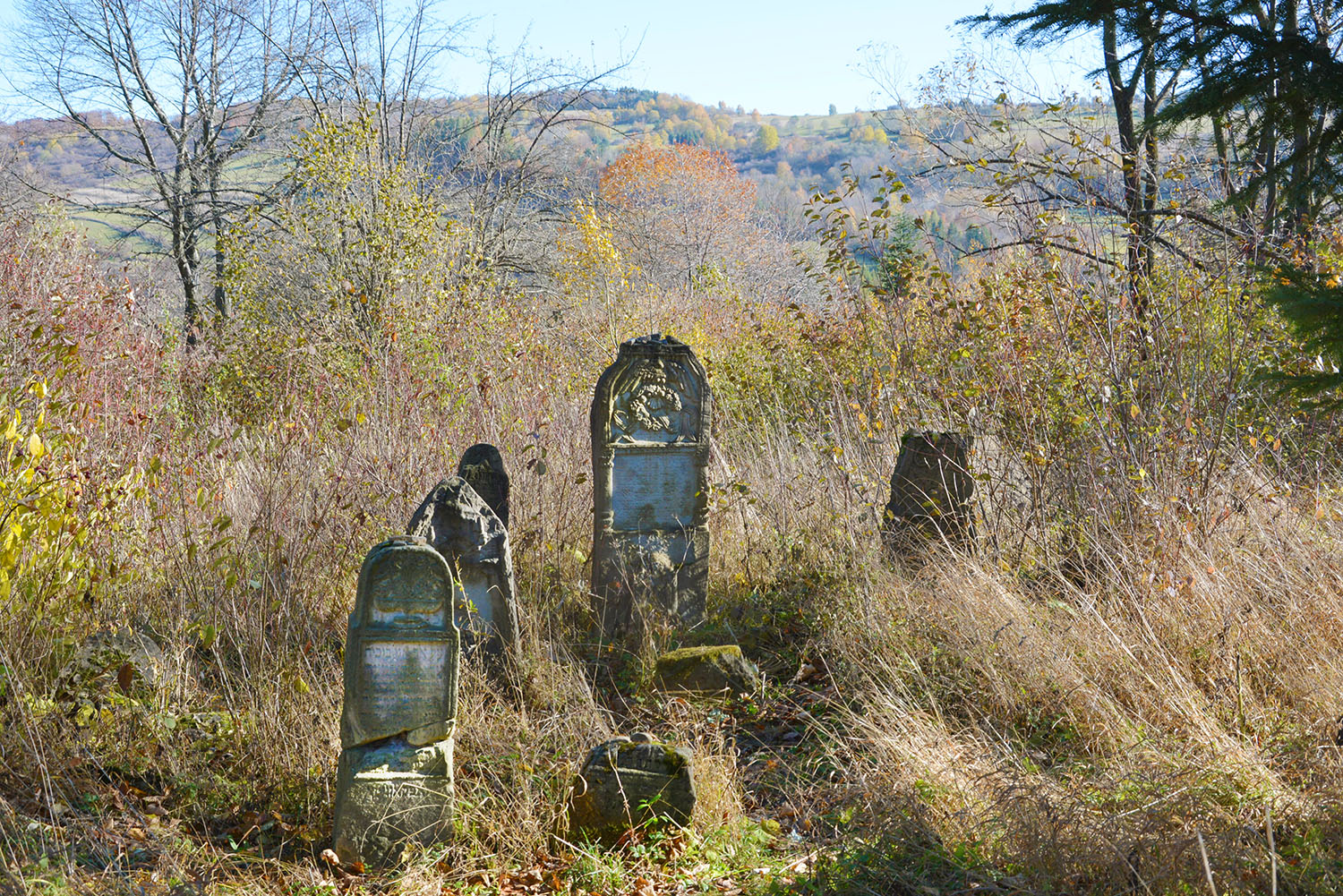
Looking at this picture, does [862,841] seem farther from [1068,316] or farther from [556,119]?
[556,119]

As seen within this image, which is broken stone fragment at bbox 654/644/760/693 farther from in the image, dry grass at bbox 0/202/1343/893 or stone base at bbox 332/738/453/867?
stone base at bbox 332/738/453/867

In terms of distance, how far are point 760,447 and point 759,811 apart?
416 centimetres

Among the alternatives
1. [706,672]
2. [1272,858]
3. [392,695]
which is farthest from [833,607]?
[1272,858]

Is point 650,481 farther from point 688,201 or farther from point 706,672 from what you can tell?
point 688,201

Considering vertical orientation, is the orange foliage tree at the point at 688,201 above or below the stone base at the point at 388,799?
above

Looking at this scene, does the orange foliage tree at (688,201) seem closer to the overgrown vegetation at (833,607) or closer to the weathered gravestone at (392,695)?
→ the overgrown vegetation at (833,607)

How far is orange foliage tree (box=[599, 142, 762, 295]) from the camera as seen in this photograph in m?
29.4

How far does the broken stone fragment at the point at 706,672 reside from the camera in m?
5.04

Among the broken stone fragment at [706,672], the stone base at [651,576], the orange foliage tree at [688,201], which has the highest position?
the orange foliage tree at [688,201]

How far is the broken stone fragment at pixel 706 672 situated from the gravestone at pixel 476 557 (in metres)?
0.78

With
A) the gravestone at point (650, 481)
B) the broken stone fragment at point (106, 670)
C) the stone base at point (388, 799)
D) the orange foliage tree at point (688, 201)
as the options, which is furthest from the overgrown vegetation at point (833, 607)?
the orange foliage tree at point (688, 201)

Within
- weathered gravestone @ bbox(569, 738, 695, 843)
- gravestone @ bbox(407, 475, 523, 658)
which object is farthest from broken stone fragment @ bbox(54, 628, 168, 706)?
weathered gravestone @ bbox(569, 738, 695, 843)

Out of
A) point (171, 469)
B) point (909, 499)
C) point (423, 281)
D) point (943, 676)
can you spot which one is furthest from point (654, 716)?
point (423, 281)

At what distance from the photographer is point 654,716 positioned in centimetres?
481
